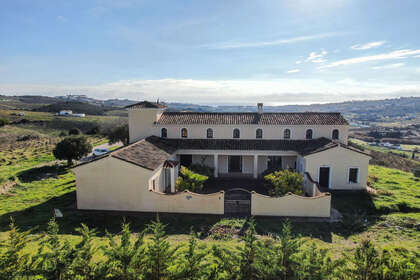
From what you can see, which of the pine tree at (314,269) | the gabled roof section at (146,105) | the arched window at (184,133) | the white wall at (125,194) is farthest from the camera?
the arched window at (184,133)

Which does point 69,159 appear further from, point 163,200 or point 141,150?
point 163,200

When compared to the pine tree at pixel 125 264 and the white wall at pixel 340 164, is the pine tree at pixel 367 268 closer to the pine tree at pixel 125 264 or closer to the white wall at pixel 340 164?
the pine tree at pixel 125 264

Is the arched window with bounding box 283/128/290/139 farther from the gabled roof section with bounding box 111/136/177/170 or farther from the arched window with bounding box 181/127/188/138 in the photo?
the gabled roof section with bounding box 111/136/177/170

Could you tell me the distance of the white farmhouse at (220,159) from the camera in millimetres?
16641

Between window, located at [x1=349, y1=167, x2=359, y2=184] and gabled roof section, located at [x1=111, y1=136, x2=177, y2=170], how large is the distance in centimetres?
1647

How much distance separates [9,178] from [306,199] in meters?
27.0

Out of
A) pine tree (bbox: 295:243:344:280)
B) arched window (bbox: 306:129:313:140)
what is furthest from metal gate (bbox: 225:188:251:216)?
arched window (bbox: 306:129:313:140)

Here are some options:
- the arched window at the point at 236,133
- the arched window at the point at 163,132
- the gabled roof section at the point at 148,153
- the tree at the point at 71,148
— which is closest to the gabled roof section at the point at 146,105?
the arched window at the point at 163,132

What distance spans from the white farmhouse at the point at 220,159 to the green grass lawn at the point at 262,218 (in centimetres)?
106

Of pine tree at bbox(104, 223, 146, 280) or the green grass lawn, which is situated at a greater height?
pine tree at bbox(104, 223, 146, 280)

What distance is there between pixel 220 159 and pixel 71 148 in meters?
17.5

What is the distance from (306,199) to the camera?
647 inches

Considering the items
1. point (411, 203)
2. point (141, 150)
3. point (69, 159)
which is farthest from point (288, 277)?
point (69, 159)

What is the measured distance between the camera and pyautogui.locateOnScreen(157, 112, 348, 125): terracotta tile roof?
26484mm
